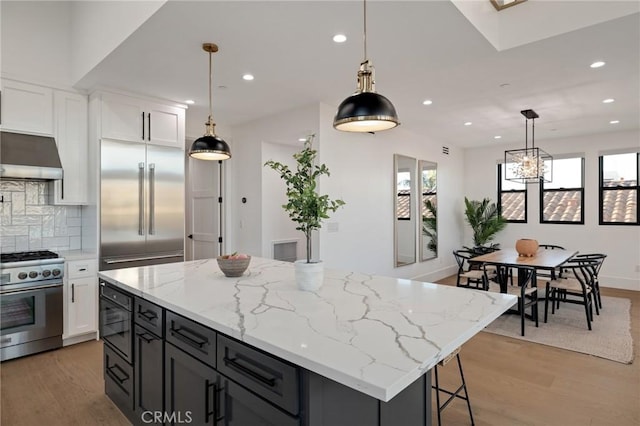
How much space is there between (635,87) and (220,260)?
→ 4.85 metres

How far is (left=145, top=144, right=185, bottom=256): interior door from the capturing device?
4.23 meters

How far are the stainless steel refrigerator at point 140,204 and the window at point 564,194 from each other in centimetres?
677

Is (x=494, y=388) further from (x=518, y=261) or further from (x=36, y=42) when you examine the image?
(x=36, y=42)

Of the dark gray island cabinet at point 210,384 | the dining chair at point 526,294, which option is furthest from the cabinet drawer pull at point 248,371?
the dining chair at point 526,294

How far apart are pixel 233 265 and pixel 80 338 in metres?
2.59

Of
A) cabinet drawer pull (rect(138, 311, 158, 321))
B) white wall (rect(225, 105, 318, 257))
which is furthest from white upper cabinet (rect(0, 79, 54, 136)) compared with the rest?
cabinet drawer pull (rect(138, 311, 158, 321))

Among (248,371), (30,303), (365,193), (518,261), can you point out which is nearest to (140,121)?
(30,303)

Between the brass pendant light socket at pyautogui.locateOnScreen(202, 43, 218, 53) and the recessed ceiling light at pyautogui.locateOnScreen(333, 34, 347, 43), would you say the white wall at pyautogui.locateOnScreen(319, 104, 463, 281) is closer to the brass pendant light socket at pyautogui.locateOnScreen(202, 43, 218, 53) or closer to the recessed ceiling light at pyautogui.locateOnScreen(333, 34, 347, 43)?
the recessed ceiling light at pyautogui.locateOnScreen(333, 34, 347, 43)

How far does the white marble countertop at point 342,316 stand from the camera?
1104 millimetres

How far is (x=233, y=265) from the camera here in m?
2.38

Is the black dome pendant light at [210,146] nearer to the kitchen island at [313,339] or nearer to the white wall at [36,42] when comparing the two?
the kitchen island at [313,339]

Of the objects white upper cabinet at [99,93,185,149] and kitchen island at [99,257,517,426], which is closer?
kitchen island at [99,257,517,426]

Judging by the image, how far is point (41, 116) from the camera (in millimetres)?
3742

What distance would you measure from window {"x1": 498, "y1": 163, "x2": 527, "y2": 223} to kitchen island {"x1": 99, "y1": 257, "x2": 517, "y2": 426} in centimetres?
635
